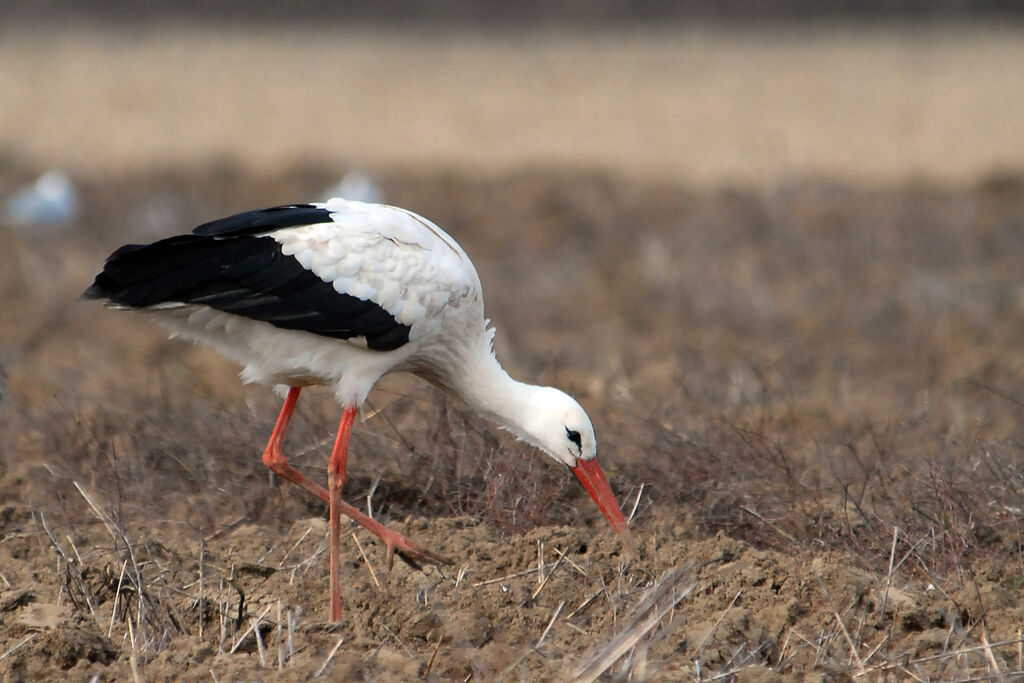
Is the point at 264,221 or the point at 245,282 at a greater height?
the point at 264,221

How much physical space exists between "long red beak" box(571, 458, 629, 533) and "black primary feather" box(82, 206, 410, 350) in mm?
757

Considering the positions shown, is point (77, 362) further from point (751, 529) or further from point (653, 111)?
point (653, 111)

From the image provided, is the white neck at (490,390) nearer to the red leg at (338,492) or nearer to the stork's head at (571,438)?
the stork's head at (571,438)

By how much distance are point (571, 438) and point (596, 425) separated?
1.00 m

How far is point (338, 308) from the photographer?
470 cm

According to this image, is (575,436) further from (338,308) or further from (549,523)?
(338,308)

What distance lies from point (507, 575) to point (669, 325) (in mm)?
5417

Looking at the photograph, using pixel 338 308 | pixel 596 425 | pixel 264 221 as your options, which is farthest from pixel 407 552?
pixel 596 425

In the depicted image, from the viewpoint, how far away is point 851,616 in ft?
13.1

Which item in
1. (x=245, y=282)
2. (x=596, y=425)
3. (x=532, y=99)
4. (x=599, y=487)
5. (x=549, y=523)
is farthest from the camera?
(x=532, y=99)

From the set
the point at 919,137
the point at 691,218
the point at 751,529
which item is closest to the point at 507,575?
the point at 751,529

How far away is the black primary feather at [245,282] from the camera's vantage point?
4.56 metres

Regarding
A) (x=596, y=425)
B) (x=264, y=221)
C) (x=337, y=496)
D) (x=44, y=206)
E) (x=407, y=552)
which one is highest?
(x=264, y=221)

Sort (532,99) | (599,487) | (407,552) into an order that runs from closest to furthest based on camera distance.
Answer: (407,552)
(599,487)
(532,99)
